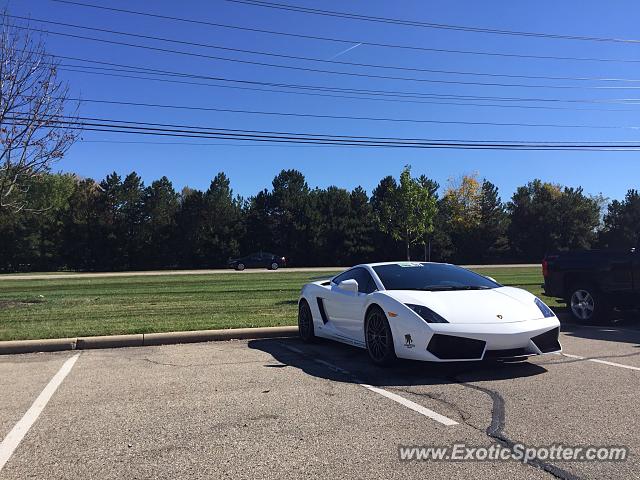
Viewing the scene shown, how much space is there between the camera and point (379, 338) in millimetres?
6676

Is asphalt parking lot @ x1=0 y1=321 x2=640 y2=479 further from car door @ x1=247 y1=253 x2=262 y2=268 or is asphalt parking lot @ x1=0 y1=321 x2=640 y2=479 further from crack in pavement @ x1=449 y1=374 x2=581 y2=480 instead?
car door @ x1=247 y1=253 x2=262 y2=268

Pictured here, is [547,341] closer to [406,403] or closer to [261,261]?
[406,403]

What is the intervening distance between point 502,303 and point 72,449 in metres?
4.68

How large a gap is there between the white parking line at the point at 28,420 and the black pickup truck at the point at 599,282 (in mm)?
9068

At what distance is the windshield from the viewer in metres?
7.12

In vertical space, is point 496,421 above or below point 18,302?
below

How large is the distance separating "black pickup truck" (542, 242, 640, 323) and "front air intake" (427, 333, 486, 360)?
18.6ft

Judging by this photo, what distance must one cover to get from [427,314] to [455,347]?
1.55ft

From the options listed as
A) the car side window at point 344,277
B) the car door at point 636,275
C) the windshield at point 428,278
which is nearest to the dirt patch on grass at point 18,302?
the car side window at point 344,277

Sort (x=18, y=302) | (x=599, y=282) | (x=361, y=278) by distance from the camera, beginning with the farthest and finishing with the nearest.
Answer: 1. (x=18, y=302)
2. (x=599, y=282)
3. (x=361, y=278)

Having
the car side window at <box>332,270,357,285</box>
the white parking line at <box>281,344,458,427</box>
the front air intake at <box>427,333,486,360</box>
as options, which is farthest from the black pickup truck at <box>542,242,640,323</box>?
the white parking line at <box>281,344,458,427</box>

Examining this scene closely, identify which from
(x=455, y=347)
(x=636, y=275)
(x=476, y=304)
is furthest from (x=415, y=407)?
(x=636, y=275)

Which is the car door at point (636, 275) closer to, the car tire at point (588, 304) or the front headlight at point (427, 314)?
the car tire at point (588, 304)

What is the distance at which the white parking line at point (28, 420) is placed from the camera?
4.05m
